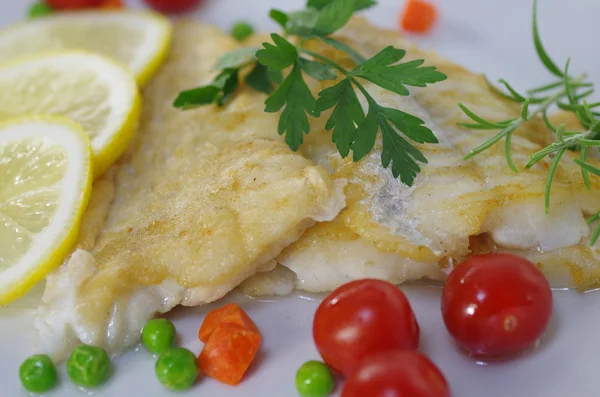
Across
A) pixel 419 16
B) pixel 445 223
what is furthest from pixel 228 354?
pixel 419 16

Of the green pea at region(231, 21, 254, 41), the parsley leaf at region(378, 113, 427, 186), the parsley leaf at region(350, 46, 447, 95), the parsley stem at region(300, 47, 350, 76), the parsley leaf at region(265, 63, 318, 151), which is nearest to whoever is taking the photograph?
the parsley leaf at region(378, 113, 427, 186)

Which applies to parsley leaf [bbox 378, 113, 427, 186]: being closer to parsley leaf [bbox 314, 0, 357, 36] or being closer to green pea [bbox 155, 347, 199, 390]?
parsley leaf [bbox 314, 0, 357, 36]

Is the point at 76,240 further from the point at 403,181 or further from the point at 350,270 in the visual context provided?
the point at 403,181

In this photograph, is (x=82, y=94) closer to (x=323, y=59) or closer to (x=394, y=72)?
(x=323, y=59)

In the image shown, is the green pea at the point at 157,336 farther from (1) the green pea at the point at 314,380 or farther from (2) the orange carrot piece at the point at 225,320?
(1) the green pea at the point at 314,380

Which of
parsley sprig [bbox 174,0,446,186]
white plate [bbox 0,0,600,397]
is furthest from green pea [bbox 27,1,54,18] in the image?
white plate [bbox 0,0,600,397]

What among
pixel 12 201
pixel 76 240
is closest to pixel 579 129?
pixel 76 240
